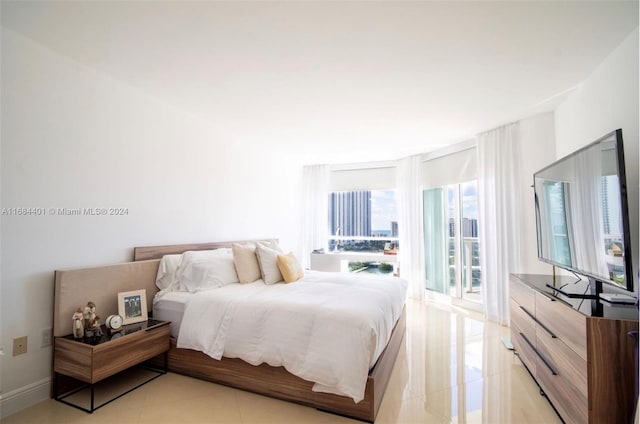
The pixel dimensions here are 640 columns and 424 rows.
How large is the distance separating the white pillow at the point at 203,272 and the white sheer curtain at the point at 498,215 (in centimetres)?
326

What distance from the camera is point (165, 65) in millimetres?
2393

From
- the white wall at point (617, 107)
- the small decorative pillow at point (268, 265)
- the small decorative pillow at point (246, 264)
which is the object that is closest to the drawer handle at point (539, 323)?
the white wall at point (617, 107)

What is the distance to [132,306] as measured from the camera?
2535 millimetres

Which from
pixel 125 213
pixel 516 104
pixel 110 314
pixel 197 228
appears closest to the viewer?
pixel 110 314

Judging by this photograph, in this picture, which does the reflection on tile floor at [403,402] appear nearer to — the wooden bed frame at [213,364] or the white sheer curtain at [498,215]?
the wooden bed frame at [213,364]

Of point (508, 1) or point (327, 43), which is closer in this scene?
point (508, 1)

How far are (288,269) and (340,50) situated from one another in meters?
2.07

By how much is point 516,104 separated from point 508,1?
1.76 meters

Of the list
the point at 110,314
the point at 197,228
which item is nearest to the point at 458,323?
the point at 197,228

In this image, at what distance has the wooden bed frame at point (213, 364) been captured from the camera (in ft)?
6.44

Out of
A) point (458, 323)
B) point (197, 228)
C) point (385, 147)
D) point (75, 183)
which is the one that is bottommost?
point (458, 323)

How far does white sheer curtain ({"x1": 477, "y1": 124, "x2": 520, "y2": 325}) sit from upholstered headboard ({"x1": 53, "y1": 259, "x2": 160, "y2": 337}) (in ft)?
13.1

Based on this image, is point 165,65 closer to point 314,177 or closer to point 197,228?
point 197,228

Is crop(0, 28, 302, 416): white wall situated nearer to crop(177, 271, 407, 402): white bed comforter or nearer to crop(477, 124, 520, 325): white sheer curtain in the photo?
crop(177, 271, 407, 402): white bed comforter
